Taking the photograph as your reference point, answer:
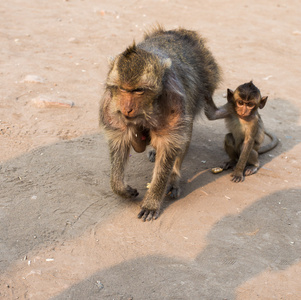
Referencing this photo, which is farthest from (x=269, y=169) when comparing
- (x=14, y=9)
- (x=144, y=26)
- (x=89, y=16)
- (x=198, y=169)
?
(x=14, y=9)

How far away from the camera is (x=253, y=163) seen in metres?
6.40

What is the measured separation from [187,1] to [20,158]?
10.2 metres

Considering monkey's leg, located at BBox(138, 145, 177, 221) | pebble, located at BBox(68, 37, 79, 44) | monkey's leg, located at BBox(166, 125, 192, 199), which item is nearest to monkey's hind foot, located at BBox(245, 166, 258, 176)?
monkey's leg, located at BBox(166, 125, 192, 199)

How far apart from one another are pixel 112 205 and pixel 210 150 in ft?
7.55

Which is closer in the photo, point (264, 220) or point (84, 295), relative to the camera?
point (84, 295)

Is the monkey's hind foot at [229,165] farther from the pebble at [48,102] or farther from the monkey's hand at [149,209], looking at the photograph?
the pebble at [48,102]

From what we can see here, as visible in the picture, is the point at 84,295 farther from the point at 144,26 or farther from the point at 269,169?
the point at 144,26

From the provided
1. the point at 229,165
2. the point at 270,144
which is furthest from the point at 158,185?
the point at 270,144

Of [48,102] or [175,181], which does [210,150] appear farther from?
[48,102]

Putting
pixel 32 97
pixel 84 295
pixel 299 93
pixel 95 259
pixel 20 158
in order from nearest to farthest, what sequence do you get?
pixel 84 295 < pixel 95 259 < pixel 20 158 < pixel 32 97 < pixel 299 93

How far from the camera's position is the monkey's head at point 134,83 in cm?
415

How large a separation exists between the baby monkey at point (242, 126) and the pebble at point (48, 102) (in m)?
2.49

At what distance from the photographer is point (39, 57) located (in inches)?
361

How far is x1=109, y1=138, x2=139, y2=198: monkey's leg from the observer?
206 inches
